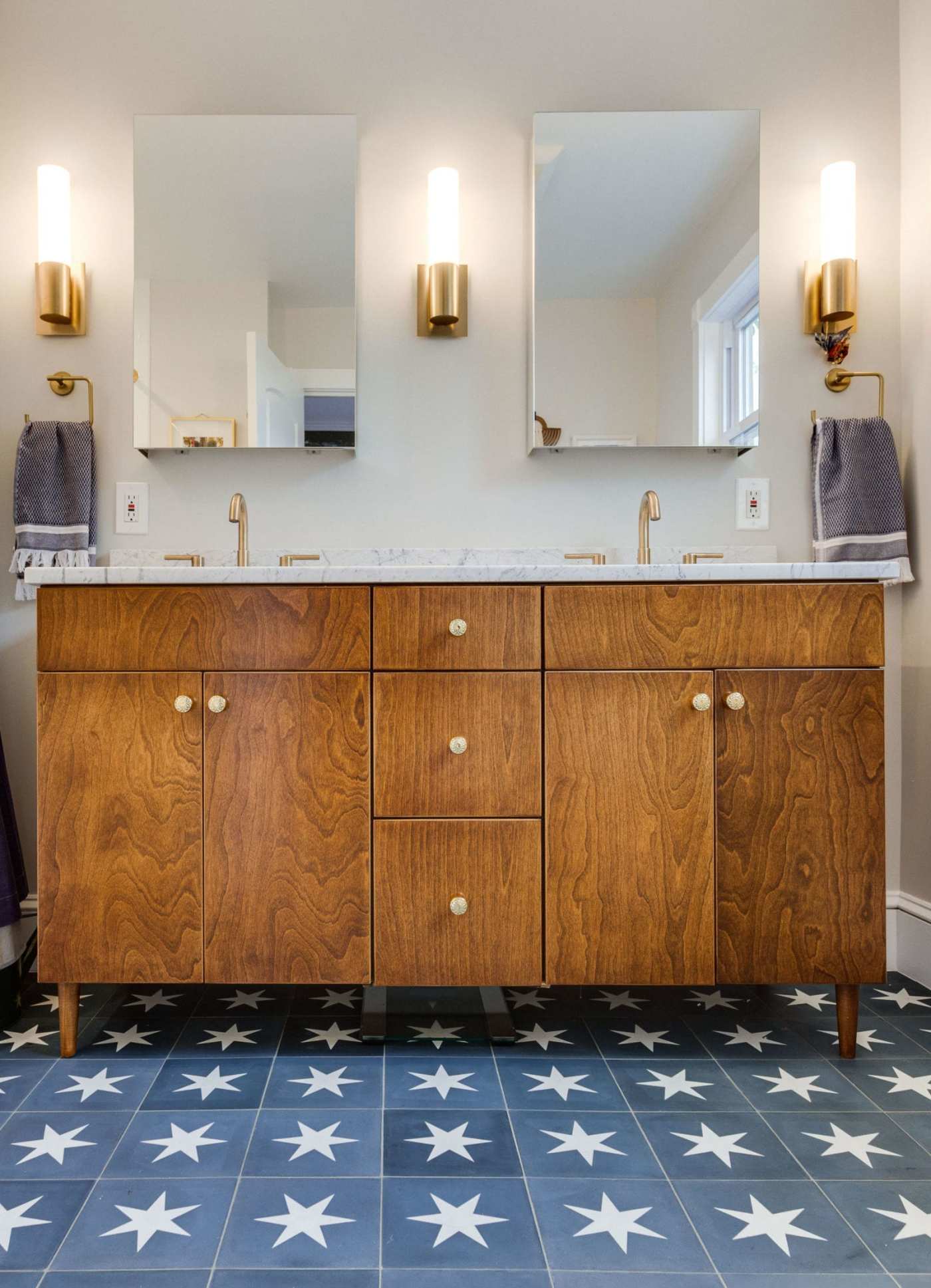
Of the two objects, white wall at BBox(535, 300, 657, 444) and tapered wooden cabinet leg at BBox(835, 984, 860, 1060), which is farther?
white wall at BBox(535, 300, 657, 444)

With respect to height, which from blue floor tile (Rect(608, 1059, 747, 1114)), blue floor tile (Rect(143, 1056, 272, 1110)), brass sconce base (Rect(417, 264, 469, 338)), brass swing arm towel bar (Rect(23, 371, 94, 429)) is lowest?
blue floor tile (Rect(608, 1059, 747, 1114))

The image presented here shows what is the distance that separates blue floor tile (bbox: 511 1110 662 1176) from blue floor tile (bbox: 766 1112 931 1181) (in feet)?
0.71

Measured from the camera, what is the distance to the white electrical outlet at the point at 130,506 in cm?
189

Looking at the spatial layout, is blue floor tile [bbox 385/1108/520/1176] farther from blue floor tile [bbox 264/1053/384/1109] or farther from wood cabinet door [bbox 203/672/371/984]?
wood cabinet door [bbox 203/672/371/984]

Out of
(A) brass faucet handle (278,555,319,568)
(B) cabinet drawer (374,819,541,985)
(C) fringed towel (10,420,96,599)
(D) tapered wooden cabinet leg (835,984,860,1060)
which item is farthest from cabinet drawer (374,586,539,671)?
(C) fringed towel (10,420,96,599)

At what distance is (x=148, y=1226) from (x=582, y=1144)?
570 mm

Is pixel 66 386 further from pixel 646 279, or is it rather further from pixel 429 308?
pixel 646 279

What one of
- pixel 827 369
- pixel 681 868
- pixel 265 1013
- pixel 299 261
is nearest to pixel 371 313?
pixel 299 261

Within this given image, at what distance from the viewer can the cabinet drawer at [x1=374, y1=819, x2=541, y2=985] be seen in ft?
4.43

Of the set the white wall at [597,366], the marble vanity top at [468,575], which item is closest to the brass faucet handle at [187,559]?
the marble vanity top at [468,575]

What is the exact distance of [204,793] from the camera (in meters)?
1.36

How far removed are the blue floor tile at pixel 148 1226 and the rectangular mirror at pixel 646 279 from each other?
4.90 feet

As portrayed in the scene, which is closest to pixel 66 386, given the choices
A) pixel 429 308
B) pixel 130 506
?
pixel 130 506

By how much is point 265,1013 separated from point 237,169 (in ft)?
5.81
